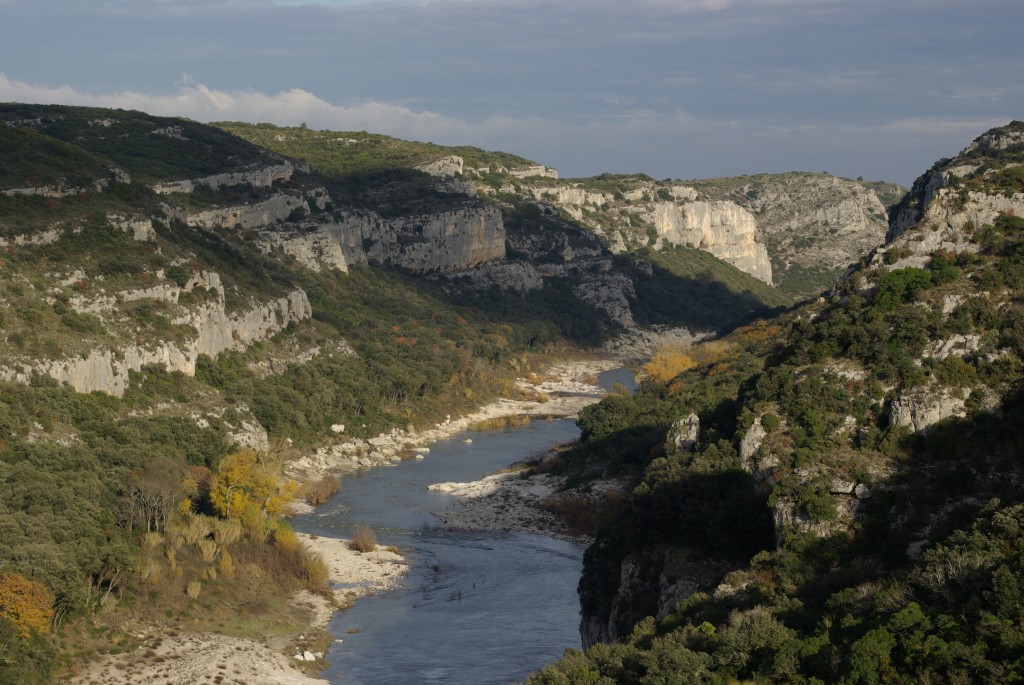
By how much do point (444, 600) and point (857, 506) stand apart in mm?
25049

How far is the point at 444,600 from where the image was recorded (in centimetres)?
5941

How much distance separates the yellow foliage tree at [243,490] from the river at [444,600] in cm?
643

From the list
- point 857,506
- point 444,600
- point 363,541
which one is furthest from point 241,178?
point 857,506

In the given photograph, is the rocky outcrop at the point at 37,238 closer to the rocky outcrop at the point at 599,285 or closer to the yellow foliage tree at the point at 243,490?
the yellow foliage tree at the point at 243,490

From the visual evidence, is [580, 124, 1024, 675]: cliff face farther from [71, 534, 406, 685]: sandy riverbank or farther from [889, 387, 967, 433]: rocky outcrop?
[71, 534, 406, 685]: sandy riverbank

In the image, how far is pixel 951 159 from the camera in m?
99.6

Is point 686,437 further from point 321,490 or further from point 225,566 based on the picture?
point 321,490

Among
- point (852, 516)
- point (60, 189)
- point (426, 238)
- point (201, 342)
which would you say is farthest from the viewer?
point (426, 238)

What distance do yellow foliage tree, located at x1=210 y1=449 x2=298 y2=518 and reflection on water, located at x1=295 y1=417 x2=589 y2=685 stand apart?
257 inches

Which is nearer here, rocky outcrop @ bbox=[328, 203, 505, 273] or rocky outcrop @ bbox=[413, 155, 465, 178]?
rocky outcrop @ bbox=[328, 203, 505, 273]

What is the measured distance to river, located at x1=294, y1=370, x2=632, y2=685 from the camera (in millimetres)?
50375

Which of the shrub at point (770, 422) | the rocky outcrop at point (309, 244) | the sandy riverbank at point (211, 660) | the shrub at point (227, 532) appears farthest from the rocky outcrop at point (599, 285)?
the shrub at point (770, 422)

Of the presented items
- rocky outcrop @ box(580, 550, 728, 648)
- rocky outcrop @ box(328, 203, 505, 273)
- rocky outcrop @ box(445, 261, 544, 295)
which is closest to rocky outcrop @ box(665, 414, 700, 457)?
rocky outcrop @ box(580, 550, 728, 648)

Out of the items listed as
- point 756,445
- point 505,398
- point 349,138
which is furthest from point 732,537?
point 349,138
